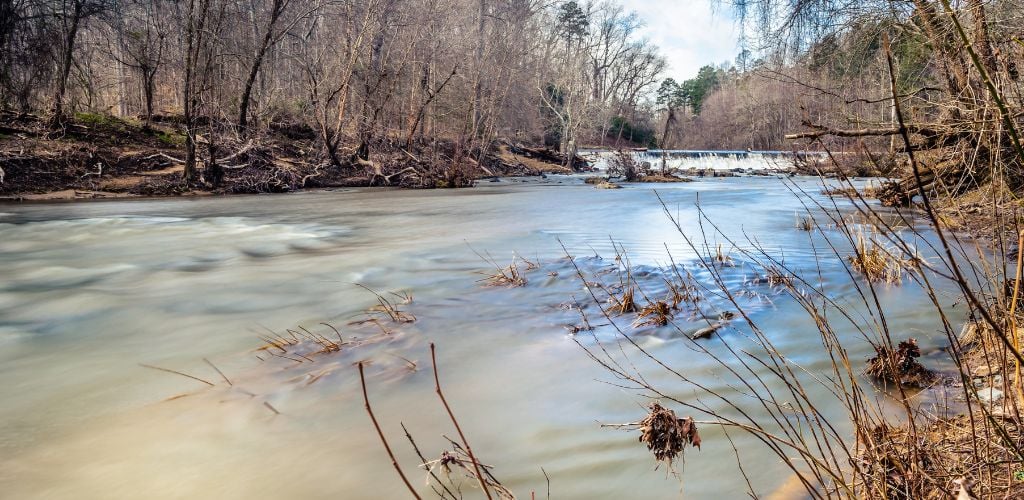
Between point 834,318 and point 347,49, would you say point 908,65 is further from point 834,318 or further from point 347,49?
point 347,49

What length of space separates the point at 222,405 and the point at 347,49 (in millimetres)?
19724

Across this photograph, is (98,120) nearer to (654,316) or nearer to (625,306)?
(625,306)

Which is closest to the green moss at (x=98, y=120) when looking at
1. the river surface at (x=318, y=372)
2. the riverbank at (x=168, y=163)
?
the riverbank at (x=168, y=163)

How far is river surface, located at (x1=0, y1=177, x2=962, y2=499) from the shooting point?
2.52 metres

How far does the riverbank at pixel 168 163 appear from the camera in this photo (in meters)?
15.4

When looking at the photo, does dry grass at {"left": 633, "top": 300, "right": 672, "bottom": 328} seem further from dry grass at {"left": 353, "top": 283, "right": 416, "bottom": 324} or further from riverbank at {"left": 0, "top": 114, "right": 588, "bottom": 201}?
riverbank at {"left": 0, "top": 114, "right": 588, "bottom": 201}

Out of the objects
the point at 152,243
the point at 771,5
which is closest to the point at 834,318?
the point at 771,5

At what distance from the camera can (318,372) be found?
12.1ft

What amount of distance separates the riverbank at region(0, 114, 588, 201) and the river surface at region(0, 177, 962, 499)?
772 cm

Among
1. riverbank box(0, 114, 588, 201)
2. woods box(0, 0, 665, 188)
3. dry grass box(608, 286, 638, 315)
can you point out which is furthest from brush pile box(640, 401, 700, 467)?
riverbank box(0, 114, 588, 201)

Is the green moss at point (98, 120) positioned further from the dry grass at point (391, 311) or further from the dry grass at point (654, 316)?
the dry grass at point (654, 316)

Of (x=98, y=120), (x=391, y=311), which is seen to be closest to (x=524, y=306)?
(x=391, y=311)

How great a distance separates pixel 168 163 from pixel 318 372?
17711mm

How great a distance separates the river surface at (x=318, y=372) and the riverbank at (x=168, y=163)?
7716 millimetres
